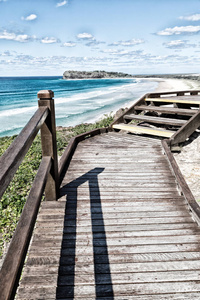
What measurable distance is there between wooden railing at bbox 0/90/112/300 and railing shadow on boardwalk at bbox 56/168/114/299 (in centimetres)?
42

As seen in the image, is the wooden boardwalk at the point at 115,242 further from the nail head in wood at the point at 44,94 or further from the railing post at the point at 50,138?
the nail head in wood at the point at 44,94

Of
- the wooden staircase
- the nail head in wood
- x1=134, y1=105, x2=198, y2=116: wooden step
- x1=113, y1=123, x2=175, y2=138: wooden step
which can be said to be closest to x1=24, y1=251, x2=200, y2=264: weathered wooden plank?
the nail head in wood

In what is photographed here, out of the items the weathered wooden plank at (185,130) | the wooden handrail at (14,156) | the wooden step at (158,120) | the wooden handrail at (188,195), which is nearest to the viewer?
the wooden handrail at (14,156)

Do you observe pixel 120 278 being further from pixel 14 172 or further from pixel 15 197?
pixel 15 197

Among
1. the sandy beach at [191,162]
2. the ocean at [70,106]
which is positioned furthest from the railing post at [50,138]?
the ocean at [70,106]

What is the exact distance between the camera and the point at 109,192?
160 inches

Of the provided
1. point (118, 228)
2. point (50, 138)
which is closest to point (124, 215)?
point (118, 228)

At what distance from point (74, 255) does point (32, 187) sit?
2.89 feet

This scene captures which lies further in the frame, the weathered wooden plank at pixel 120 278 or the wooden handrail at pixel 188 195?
the wooden handrail at pixel 188 195

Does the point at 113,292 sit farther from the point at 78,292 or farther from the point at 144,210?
the point at 144,210

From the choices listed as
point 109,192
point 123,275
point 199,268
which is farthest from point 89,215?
point 199,268

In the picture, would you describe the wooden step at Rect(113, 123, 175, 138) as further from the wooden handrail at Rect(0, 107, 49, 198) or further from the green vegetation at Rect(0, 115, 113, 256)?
the wooden handrail at Rect(0, 107, 49, 198)

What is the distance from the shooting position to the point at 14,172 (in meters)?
1.63

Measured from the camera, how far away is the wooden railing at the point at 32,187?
4.99 feet
